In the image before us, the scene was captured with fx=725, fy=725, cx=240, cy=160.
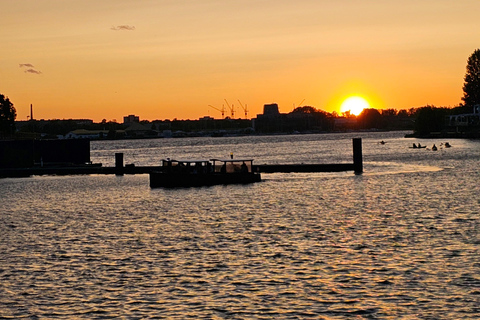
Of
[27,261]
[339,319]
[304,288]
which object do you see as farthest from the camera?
[27,261]

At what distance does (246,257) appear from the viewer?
33844 millimetres

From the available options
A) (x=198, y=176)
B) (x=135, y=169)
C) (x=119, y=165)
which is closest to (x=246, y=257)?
(x=198, y=176)

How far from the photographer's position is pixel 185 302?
2594 cm

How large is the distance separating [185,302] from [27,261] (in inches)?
474

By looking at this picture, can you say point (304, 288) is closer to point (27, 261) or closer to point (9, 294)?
point (9, 294)

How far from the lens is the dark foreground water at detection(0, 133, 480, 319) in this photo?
82.9 ft

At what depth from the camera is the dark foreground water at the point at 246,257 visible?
995 inches

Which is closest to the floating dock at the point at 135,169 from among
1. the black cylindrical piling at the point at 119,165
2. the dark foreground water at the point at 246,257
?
the black cylindrical piling at the point at 119,165

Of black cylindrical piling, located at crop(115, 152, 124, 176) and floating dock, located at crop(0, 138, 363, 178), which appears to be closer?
floating dock, located at crop(0, 138, 363, 178)

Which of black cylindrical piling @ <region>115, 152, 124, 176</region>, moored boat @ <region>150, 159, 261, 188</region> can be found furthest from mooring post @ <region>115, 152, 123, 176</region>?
moored boat @ <region>150, 159, 261, 188</region>

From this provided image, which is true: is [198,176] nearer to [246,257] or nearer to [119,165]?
[119,165]

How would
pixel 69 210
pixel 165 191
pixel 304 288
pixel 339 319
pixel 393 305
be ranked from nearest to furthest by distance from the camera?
pixel 339 319 < pixel 393 305 < pixel 304 288 < pixel 69 210 < pixel 165 191

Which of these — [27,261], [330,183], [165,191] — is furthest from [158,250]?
[330,183]

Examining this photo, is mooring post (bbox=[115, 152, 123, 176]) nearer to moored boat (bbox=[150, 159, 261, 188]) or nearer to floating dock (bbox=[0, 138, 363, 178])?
floating dock (bbox=[0, 138, 363, 178])
